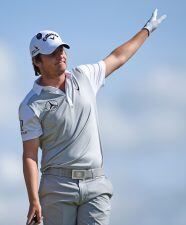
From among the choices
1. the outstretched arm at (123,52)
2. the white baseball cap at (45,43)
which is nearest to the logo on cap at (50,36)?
the white baseball cap at (45,43)

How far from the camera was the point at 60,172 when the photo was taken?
7.18 m

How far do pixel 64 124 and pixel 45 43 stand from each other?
3.15 ft

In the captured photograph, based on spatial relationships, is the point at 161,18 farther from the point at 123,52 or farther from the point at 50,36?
the point at 50,36

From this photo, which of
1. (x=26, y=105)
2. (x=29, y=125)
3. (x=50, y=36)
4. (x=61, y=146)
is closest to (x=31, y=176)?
(x=61, y=146)

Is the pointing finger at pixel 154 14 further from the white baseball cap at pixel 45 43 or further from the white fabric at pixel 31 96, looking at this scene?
the white baseball cap at pixel 45 43

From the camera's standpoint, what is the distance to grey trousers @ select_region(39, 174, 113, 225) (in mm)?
7105

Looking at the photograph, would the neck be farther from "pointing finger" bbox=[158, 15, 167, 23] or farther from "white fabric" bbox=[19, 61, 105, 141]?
"pointing finger" bbox=[158, 15, 167, 23]

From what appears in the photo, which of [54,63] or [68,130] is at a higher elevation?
[54,63]

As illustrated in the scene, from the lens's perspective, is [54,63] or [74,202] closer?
[74,202]

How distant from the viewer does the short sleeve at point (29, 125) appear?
7234mm

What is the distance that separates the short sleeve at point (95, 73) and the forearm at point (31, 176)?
1.13m

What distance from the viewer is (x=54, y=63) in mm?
7328

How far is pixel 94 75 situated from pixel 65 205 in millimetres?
1569

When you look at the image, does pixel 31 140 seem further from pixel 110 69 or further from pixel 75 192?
pixel 110 69
